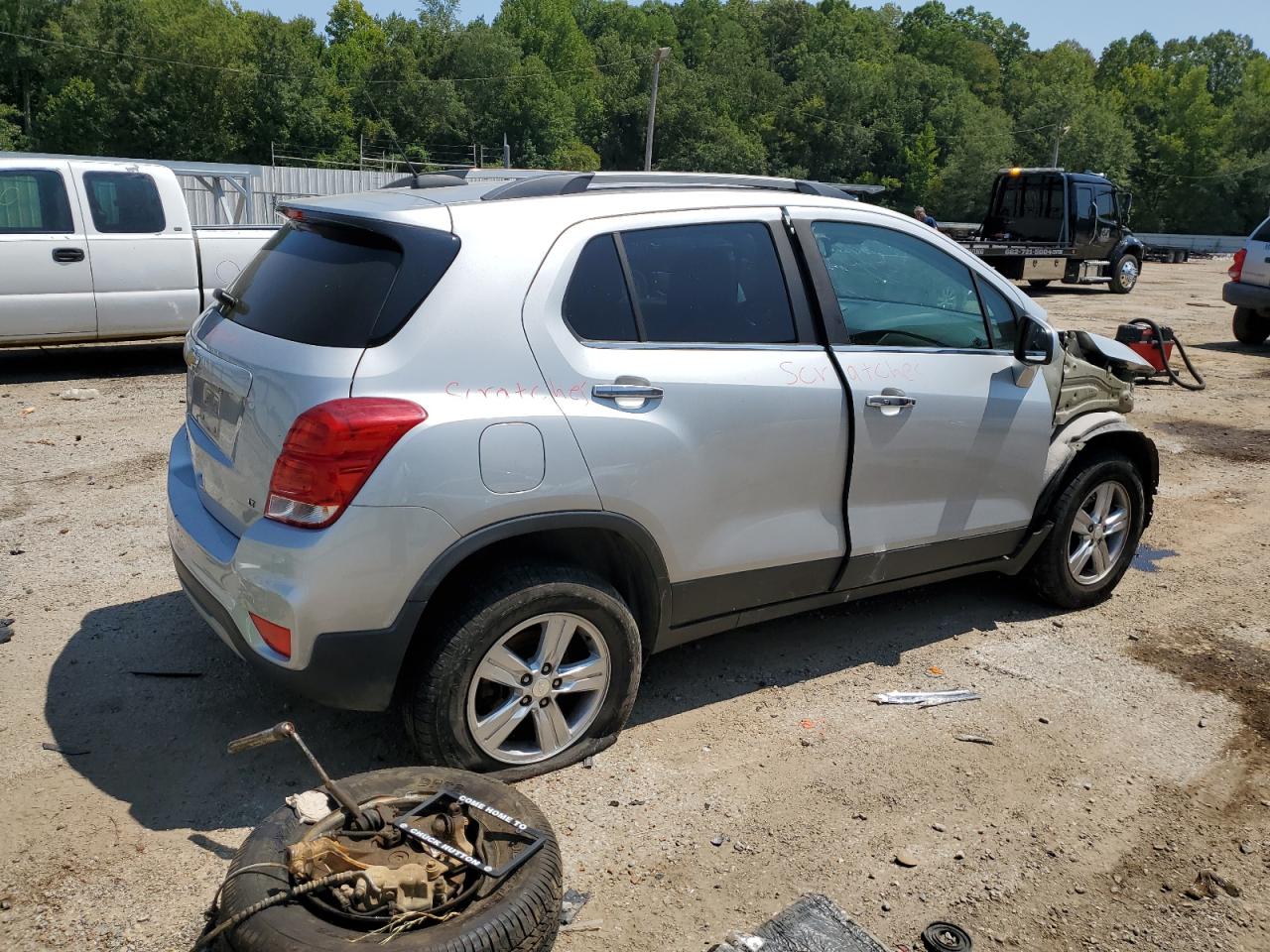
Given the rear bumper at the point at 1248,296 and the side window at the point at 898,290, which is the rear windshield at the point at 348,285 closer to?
the side window at the point at 898,290

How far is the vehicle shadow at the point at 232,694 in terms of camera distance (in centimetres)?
340

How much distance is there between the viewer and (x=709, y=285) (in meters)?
3.72

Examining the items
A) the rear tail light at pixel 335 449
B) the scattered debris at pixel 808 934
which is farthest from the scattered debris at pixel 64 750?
the scattered debris at pixel 808 934

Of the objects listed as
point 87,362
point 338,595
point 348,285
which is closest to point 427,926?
point 338,595

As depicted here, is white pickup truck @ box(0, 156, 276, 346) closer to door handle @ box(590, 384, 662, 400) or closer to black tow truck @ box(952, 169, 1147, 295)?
door handle @ box(590, 384, 662, 400)

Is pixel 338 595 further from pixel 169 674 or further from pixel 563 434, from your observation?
pixel 169 674

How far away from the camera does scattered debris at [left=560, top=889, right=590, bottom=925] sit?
9.43ft

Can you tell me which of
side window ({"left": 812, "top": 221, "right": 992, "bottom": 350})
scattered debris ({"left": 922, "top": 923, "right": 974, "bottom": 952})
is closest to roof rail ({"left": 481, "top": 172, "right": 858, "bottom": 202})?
side window ({"left": 812, "top": 221, "right": 992, "bottom": 350})

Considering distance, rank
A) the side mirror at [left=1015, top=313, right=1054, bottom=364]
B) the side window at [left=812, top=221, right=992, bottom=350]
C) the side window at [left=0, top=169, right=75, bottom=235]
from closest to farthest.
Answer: the side window at [left=812, top=221, right=992, bottom=350] < the side mirror at [left=1015, top=313, right=1054, bottom=364] < the side window at [left=0, top=169, right=75, bottom=235]

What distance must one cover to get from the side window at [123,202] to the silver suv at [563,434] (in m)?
6.83

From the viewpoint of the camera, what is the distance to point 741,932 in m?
2.84

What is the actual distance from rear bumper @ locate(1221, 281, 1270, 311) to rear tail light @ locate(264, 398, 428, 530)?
13944 mm

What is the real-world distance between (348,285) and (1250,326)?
15205 millimetres

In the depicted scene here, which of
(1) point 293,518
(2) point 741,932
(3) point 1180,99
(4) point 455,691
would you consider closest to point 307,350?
(1) point 293,518
